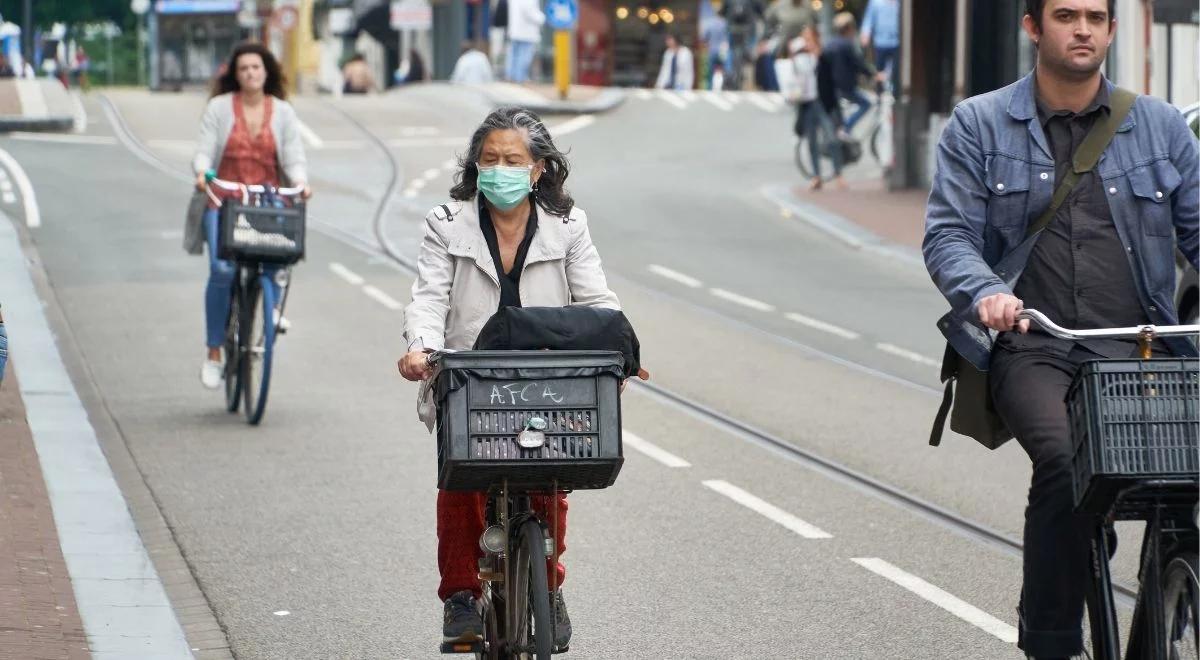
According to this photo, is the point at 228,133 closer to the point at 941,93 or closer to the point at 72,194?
the point at 72,194

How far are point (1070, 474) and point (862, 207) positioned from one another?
18.0 meters

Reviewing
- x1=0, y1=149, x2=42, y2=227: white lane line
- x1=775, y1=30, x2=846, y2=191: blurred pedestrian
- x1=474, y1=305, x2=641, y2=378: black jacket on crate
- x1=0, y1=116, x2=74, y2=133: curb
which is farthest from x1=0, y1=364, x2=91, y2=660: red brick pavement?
x1=0, y1=116, x2=74, y2=133: curb

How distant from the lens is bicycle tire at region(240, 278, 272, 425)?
406 inches

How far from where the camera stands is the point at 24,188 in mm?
22125

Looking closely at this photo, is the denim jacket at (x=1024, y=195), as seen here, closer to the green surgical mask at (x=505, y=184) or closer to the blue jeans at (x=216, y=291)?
the green surgical mask at (x=505, y=184)

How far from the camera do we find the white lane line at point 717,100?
34.6 meters

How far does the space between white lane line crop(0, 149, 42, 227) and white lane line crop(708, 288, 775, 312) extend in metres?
7.01

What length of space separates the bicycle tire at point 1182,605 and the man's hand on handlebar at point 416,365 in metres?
1.70

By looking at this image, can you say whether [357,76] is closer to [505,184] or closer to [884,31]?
[884,31]

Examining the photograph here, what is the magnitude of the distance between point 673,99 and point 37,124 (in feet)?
36.8

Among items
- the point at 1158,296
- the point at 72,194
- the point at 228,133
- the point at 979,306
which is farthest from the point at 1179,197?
the point at 72,194

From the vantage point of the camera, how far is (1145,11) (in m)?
20.9

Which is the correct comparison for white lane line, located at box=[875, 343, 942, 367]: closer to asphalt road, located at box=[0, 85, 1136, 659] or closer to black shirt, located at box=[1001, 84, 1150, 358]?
asphalt road, located at box=[0, 85, 1136, 659]

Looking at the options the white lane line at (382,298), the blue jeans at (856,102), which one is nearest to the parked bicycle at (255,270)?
the white lane line at (382,298)
